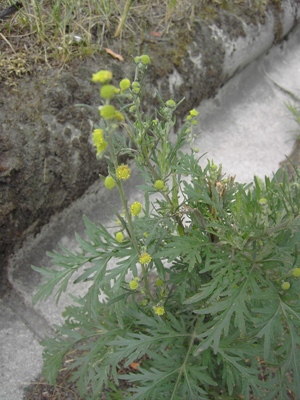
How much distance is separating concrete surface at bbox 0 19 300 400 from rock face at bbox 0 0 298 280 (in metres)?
0.10

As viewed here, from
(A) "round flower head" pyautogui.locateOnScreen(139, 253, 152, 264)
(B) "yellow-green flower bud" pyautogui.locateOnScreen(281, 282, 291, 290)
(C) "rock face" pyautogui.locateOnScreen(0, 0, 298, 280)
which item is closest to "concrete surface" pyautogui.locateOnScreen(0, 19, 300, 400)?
(C) "rock face" pyautogui.locateOnScreen(0, 0, 298, 280)

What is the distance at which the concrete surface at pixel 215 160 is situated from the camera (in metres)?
1.84

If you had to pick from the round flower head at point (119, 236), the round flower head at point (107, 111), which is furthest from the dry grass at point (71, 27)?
the round flower head at point (107, 111)

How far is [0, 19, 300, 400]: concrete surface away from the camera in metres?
1.84

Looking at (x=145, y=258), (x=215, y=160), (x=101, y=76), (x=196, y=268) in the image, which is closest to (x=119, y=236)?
(x=145, y=258)

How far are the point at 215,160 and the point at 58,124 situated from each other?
1.08 metres

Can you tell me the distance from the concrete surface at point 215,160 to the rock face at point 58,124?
0.10 m

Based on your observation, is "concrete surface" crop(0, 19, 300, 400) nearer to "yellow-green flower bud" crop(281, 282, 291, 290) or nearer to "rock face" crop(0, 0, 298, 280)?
"rock face" crop(0, 0, 298, 280)

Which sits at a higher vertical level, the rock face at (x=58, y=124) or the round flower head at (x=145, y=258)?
the rock face at (x=58, y=124)

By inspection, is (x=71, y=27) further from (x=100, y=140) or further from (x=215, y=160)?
(x=100, y=140)

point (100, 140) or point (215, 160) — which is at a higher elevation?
point (100, 140)

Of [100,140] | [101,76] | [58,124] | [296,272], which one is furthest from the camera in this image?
[58,124]

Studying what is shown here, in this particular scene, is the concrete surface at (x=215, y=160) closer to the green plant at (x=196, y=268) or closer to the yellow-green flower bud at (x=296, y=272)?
the green plant at (x=196, y=268)

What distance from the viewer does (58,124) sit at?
2117 mm
